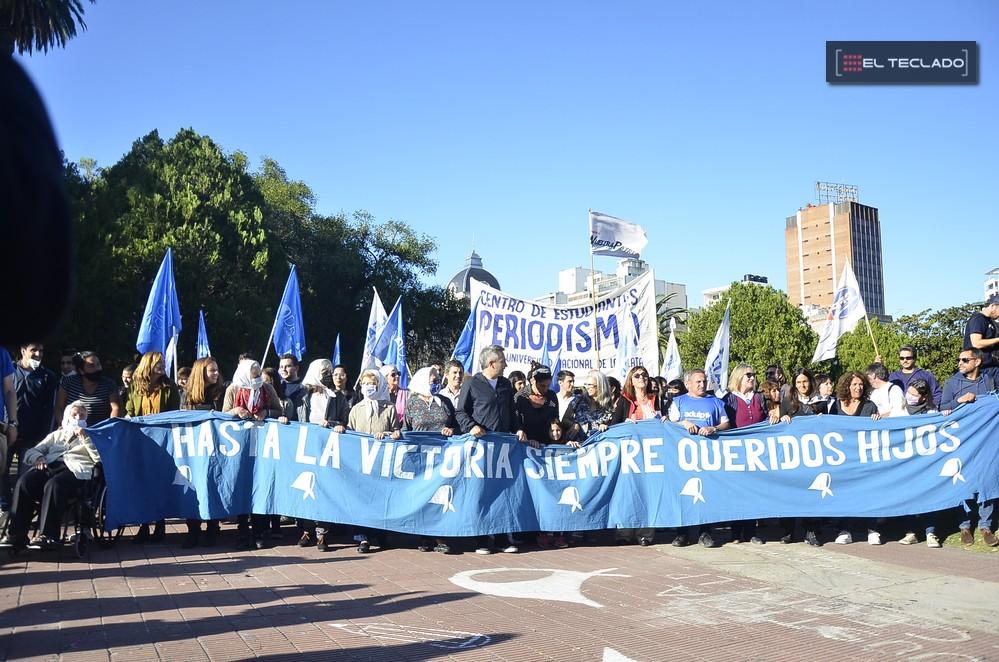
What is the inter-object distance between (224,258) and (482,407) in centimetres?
2809

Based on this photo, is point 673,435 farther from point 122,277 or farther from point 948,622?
point 122,277

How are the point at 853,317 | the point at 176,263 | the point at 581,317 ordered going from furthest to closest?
the point at 176,263 → the point at 853,317 → the point at 581,317

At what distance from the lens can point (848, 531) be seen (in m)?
9.19

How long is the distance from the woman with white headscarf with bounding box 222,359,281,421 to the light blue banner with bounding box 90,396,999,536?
0.16 meters

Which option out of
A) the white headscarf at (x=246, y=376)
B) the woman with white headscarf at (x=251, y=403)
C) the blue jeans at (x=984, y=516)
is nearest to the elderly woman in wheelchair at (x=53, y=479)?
the woman with white headscarf at (x=251, y=403)

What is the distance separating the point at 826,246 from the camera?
543 feet

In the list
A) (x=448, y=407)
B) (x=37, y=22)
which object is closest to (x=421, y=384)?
(x=448, y=407)

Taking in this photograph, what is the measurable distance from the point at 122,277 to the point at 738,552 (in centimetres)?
2739

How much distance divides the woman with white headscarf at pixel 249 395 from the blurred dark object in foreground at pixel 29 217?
8007 millimetres

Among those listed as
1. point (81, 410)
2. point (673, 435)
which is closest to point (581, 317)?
point (673, 435)

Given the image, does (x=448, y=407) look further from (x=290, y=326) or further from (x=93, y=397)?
(x=290, y=326)

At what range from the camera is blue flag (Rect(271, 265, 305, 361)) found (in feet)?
58.9

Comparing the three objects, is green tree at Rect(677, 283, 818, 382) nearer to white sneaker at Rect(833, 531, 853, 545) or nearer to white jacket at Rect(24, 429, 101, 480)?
white sneaker at Rect(833, 531, 853, 545)

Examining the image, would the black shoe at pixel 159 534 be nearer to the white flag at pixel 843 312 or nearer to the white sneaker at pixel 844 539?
the white sneaker at pixel 844 539
